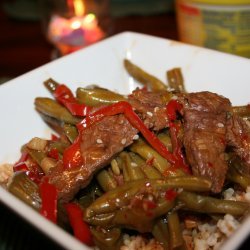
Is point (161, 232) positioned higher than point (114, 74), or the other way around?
point (114, 74)

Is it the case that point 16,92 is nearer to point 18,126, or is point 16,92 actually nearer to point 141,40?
point 18,126

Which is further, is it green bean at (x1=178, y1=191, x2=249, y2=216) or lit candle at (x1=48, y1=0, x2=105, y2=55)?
lit candle at (x1=48, y1=0, x2=105, y2=55)

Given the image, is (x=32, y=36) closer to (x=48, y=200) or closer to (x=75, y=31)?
(x=75, y=31)

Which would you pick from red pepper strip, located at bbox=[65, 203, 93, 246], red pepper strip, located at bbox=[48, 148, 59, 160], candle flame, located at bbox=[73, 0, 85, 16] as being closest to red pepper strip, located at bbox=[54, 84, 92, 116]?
red pepper strip, located at bbox=[48, 148, 59, 160]

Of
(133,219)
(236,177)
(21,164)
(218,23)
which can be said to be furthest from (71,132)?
(218,23)

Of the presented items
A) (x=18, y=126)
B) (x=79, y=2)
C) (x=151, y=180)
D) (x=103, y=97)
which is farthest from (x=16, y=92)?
(x=79, y=2)

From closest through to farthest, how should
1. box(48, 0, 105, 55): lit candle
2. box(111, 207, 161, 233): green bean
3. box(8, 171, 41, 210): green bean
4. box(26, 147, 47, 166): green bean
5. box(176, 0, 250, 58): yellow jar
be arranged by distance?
box(111, 207, 161, 233): green bean, box(8, 171, 41, 210): green bean, box(26, 147, 47, 166): green bean, box(176, 0, 250, 58): yellow jar, box(48, 0, 105, 55): lit candle

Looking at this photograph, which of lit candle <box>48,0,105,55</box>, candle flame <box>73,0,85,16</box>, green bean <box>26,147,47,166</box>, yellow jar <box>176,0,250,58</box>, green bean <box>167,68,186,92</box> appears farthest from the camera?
candle flame <box>73,0,85,16</box>

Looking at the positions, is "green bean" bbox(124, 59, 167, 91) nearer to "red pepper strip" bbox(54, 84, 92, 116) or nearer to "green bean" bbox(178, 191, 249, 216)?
"red pepper strip" bbox(54, 84, 92, 116)
